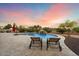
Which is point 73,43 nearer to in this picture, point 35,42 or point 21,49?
point 35,42

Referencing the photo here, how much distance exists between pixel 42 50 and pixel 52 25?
516 mm

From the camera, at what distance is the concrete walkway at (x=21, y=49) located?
3909mm

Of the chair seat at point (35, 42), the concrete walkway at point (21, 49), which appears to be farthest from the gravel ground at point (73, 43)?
the chair seat at point (35, 42)

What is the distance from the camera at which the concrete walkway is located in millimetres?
3909

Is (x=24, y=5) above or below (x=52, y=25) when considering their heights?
above

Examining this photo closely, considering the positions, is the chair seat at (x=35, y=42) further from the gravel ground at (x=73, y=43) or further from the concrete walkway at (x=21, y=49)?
the gravel ground at (x=73, y=43)

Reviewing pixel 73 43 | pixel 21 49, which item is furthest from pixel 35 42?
pixel 73 43

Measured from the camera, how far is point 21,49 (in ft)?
12.9

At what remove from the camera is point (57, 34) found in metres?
4.00

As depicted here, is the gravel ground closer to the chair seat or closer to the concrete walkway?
the concrete walkway

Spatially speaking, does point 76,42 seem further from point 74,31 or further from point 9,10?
point 9,10

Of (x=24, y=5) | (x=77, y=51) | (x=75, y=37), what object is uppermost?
(x=24, y=5)

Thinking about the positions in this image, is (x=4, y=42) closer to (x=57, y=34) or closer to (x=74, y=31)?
(x=57, y=34)

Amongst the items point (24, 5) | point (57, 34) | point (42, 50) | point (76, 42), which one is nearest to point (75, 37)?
point (76, 42)
